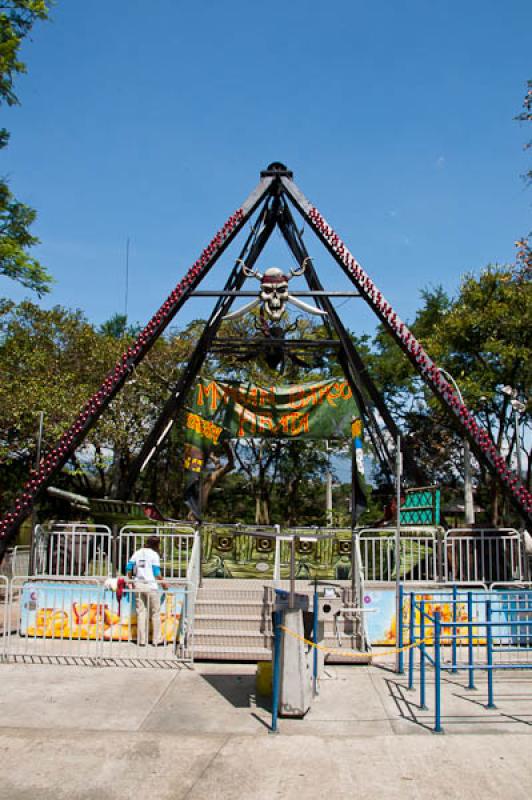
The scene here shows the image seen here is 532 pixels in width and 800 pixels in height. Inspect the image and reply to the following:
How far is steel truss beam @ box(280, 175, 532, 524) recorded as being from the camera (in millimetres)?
13102

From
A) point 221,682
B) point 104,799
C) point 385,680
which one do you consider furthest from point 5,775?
point 385,680

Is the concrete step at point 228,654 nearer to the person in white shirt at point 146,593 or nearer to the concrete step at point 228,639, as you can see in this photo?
the concrete step at point 228,639

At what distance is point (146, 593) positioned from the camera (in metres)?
11.4

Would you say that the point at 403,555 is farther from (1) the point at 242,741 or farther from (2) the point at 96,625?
(1) the point at 242,741

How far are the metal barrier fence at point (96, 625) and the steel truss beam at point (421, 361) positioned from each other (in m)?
6.04

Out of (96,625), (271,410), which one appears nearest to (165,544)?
(96,625)

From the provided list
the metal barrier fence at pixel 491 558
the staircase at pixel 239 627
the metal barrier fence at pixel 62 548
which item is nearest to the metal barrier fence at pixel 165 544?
the metal barrier fence at pixel 62 548

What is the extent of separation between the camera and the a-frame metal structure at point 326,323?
1328cm

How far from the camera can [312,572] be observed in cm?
1527

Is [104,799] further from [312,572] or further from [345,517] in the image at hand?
[345,517]

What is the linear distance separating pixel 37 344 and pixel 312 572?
18006 mm

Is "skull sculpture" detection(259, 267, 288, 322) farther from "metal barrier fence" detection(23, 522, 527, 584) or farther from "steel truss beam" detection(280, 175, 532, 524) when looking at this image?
"metal barrier fence" detection(23, 522, 527, 584)

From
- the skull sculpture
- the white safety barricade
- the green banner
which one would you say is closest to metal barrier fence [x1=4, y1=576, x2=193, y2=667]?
the white safety barricade

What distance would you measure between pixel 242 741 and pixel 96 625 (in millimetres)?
5240
